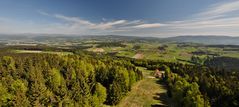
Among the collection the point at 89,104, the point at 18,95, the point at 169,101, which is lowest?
the point at 169,101

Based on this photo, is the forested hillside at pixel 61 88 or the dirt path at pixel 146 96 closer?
the forested hillside at pixel 61 88

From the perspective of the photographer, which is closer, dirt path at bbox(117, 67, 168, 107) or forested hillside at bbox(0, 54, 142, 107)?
forested hillside at bbox(0, 54, 142, 107)

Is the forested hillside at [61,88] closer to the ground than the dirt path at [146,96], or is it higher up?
higher up

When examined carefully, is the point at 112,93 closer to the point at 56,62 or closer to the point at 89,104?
the point at 89,104

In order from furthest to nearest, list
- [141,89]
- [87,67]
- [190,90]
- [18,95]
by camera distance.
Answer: [87,67]
[141,89]
[190,90]
[18,95]

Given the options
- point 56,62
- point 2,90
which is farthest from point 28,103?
point 56,62

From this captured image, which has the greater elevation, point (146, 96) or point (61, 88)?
point (61, 88)

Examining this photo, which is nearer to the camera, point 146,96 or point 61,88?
point 61,88

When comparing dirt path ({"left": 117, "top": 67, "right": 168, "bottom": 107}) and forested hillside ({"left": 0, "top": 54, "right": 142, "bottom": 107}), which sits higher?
forested hillside ({"left": 0, "top": 54, "right": 142, "bottom": 107})
